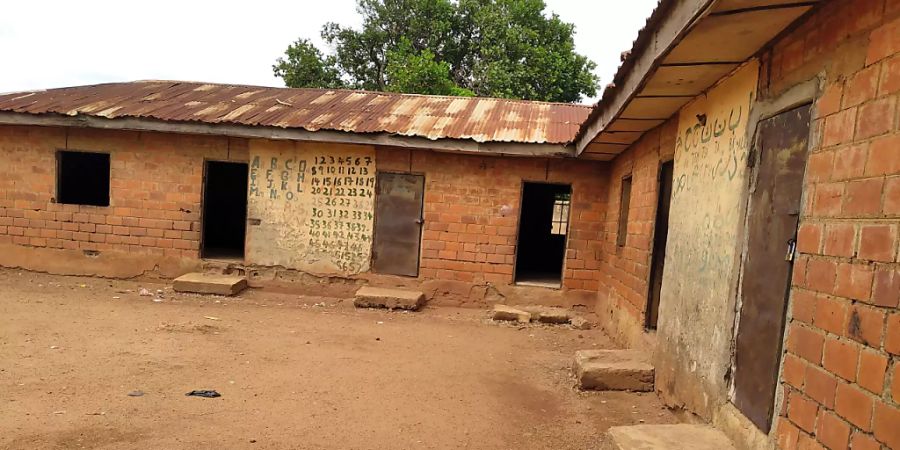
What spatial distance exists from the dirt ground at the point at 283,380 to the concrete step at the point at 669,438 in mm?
648

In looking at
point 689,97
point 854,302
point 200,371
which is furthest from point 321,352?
point 854,302

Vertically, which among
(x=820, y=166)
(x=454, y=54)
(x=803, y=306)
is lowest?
(x=803, y=306)

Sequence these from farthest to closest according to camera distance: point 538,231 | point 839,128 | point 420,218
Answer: point 538,231
point 420,218
point 839,128

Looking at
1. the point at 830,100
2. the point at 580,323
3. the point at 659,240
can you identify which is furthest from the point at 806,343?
the point at 580,323

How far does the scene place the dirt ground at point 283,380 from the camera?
133 inches

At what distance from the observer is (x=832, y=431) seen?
2023mm

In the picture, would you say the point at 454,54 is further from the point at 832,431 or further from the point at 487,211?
the point at 832,431

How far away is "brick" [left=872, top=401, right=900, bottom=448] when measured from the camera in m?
1.71

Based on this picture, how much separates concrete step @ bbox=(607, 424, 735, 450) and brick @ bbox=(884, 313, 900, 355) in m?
1.32

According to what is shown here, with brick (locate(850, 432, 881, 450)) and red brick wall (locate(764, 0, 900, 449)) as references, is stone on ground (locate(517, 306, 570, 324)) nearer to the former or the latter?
red brick wall (locate(764, 0, 900, 449))

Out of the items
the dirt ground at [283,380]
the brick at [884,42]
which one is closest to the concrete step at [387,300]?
the dirt ground at [283,380]

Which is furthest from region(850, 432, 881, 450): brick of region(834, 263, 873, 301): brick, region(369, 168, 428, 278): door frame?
region(369, 168, 428, 278): door frame

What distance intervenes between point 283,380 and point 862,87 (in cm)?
434

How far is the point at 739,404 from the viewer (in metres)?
2.88
